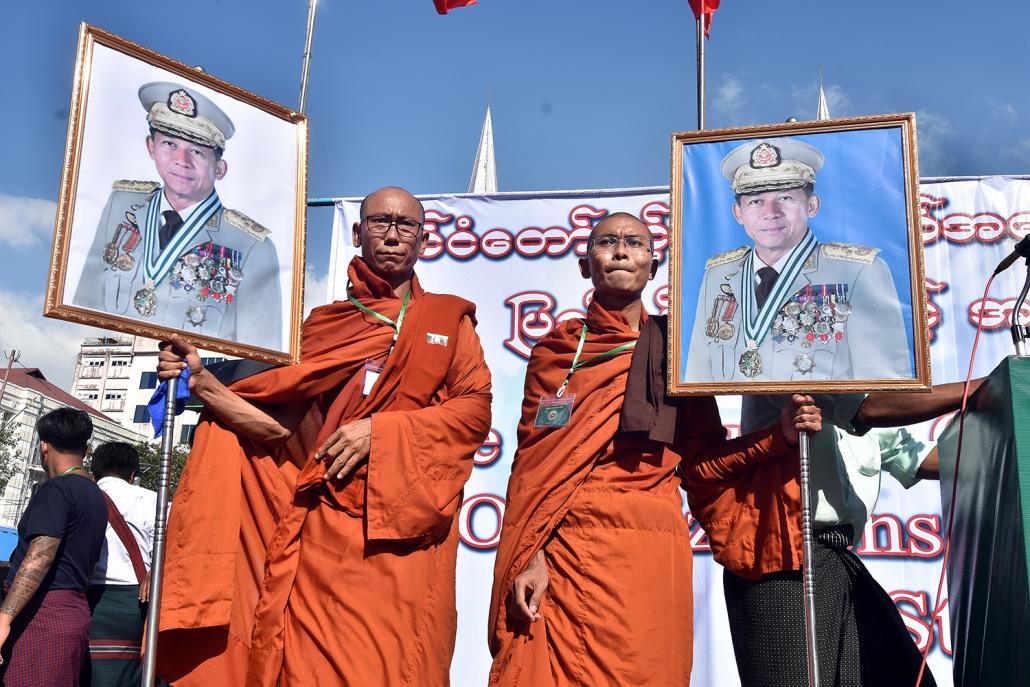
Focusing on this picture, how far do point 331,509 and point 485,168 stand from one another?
15.4 feet

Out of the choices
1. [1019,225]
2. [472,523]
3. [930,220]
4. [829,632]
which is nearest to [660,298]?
[930,220]

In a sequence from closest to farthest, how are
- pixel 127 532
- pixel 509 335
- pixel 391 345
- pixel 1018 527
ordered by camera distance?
pixel 1018 527
pixel 391 345
pixel 127 532
pixel 509 335

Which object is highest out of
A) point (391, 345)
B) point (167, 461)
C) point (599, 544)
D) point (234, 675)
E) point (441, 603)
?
point (391, 345)

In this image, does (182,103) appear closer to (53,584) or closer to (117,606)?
(53,584)

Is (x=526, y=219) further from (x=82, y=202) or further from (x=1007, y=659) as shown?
(x=1007, y=659)

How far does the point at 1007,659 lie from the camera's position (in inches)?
104

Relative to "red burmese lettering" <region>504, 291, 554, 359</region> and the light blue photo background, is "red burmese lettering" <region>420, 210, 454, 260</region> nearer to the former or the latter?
"red burmese lettering" <region>504, 291, 554, 359</region>

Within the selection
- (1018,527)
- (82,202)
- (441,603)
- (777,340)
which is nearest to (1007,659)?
(1018,527)

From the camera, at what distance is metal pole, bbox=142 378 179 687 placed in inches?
105

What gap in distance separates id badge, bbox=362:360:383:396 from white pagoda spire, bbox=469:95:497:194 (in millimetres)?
4180

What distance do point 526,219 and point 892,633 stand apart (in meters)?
3.24

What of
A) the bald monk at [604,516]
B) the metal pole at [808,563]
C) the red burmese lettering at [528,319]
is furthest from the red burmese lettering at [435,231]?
the metal pole at [808,563]

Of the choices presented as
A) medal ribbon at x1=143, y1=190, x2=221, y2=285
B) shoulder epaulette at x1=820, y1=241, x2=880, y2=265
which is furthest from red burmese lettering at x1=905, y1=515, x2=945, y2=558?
medal ribbon at x1=143, y1=190, x2=221, y2=285

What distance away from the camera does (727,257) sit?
3.22 meters
